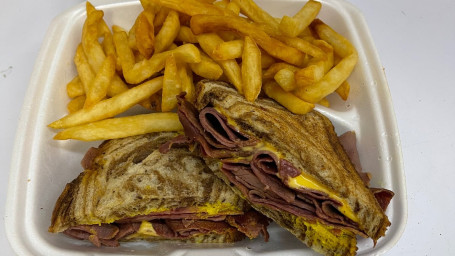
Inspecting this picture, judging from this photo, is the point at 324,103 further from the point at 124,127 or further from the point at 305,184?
the point at 124,127

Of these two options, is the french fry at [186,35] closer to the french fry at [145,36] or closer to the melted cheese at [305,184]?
the french fry at [145,36]

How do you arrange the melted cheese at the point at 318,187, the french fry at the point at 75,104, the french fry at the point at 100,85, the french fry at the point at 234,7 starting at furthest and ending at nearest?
1. the french fry at the point at 75,104
2. the french fry at the point at 234,7
3. the french fry at the point at 100,85
4. the melted cheese at the point at 318,187

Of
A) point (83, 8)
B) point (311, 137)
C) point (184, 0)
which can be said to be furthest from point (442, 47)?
point (83, 8)

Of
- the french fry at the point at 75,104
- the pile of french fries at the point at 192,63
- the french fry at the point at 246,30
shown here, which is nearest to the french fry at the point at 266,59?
the pile of french fries at the point at 192,63

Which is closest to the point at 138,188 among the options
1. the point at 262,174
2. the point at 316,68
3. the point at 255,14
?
the point at 262,174

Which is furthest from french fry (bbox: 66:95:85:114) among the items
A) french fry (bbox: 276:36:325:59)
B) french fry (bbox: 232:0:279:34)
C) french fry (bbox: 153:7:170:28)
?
french fry (bbox: 276:36:325:59)
